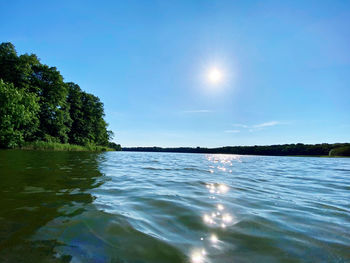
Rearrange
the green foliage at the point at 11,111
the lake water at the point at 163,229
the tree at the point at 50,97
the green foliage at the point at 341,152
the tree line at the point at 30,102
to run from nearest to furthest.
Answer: the lake water at the point at 163,229, the green foliage at the point at 11,111, the tree line at the point at 30,102, the tree at the point at 50,97, the green foliage at the point at 341,152

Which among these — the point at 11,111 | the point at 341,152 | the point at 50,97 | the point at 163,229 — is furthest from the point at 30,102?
the point at 341,152

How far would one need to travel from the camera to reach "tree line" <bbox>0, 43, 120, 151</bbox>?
21.6 metres

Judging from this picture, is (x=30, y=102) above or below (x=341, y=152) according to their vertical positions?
above

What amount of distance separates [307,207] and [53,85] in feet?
137

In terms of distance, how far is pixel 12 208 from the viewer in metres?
2.93

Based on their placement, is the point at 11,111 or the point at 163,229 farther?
the point at 11,111

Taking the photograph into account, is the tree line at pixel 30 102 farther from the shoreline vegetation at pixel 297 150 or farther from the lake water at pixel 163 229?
the shoreline vegetation at pixel 297 150

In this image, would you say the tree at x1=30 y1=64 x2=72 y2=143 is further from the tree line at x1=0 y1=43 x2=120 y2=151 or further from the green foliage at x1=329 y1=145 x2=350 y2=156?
the green foliage at x1=329 y1=145 x2=350 y2=156

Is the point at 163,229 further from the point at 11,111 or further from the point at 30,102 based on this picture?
the point at 30,102

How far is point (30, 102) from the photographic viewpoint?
23.8 meters

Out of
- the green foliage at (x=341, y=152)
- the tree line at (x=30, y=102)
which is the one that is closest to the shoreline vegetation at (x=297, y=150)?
the green foliage at (x=341, y=152)

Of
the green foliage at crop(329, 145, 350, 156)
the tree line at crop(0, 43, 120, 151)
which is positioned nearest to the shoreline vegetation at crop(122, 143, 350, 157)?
the green foliage at crop(329, 145, 350, 156)

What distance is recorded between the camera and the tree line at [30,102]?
2156 cm

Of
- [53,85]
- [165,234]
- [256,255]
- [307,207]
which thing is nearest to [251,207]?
[307,207]
